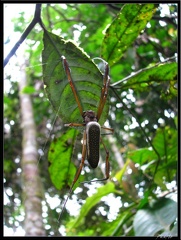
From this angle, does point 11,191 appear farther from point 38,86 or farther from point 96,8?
point 96,8

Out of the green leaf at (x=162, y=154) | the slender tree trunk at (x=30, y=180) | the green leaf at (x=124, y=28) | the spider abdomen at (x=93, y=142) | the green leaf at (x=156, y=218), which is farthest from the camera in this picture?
the slender tree trunk at (x=30, y=180)

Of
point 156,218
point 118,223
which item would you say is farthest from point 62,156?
point 118,223

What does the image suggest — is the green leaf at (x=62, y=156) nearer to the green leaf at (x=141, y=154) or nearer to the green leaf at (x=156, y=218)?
the green leaf at (x=156, y=218)

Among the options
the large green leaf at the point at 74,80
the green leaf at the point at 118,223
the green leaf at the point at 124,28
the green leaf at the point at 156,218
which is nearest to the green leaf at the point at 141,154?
the green leaf at the point at 118,223

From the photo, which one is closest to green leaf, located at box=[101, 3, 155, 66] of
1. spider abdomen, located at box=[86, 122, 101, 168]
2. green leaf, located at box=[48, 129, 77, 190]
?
green leaf, located at box=[48, 129, 77, 190]

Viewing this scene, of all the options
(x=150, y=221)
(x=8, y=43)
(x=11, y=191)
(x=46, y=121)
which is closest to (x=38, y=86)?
(x=46, y=121)

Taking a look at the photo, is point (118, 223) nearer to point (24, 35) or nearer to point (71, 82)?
point (71, 82)
